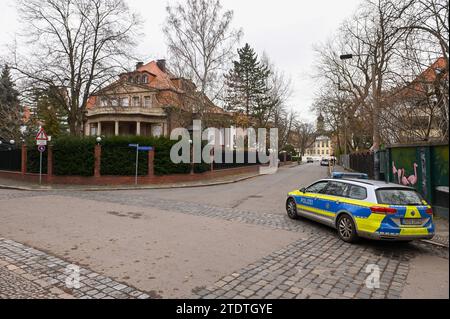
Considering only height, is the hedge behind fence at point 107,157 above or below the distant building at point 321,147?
below

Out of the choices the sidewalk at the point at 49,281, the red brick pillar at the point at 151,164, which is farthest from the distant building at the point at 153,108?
the sidewalk at the point at 49,281

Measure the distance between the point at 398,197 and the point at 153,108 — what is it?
3429 cm

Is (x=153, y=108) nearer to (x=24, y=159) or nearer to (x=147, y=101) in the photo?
(x=147, y=101)

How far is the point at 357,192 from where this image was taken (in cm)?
645

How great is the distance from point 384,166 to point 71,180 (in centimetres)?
1900

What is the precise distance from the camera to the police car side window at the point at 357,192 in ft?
20.4

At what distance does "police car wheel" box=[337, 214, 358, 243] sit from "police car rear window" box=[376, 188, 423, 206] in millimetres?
864

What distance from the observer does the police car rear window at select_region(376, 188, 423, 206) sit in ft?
18.9

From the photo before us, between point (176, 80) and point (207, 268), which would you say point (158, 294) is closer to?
point (207, 268)

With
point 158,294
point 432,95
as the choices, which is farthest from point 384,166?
point 158,294

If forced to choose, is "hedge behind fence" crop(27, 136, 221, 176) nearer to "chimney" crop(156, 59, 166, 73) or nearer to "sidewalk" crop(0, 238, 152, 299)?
"chimney" crop(156, 59, 166, 73)

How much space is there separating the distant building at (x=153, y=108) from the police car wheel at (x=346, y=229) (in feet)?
62.4

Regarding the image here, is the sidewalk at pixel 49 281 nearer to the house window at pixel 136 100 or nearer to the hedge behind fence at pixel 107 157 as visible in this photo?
the hedge behind fence at pixel 107 157

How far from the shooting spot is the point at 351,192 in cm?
664
